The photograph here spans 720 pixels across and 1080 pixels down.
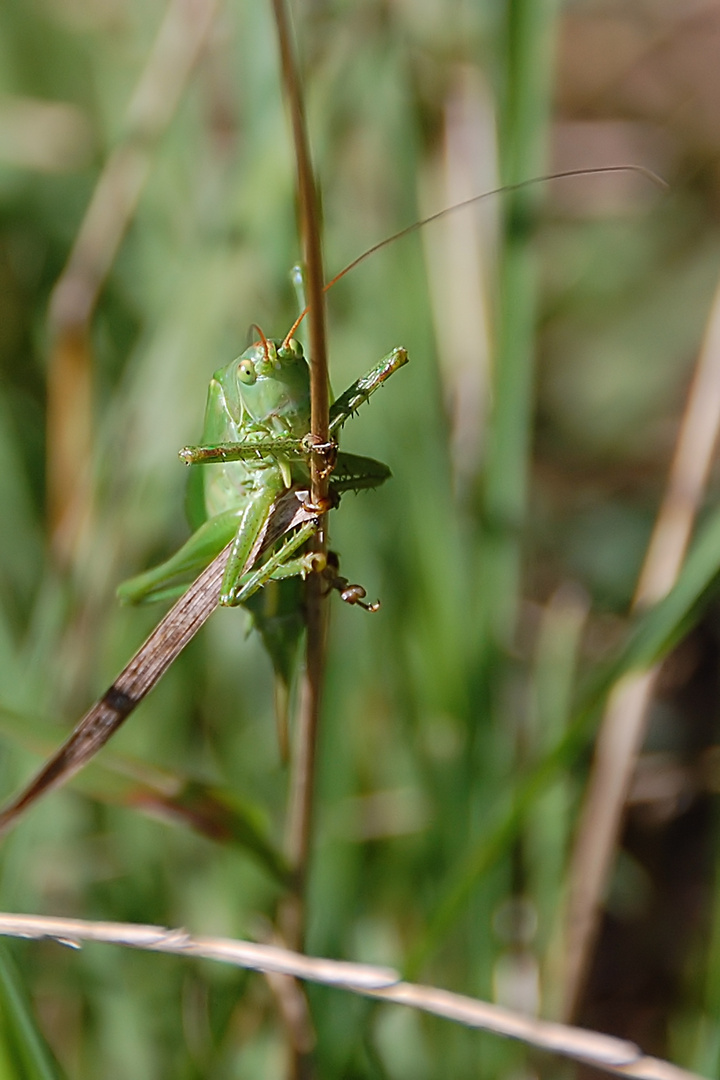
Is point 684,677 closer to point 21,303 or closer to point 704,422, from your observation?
point 704,422

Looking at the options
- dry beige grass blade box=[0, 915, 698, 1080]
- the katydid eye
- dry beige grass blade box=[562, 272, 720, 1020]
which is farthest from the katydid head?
dry beige grass blade box=[562, 272, 720, 1020]

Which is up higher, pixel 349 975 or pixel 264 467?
pixel 264 467

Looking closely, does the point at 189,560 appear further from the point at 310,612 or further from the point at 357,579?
the point at 357,579

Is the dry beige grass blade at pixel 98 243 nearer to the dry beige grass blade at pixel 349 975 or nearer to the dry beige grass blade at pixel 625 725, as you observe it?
the dry beige grass blade at pixel 625 725

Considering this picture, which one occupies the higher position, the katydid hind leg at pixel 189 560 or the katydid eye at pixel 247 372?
the katydid eye at pixel 247 372

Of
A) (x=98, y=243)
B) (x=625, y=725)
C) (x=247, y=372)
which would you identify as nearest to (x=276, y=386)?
(x=247, y=372)

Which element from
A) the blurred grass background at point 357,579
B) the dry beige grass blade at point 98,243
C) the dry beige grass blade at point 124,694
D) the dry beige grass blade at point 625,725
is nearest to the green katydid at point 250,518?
the dry beige grass blade at point 124,694
